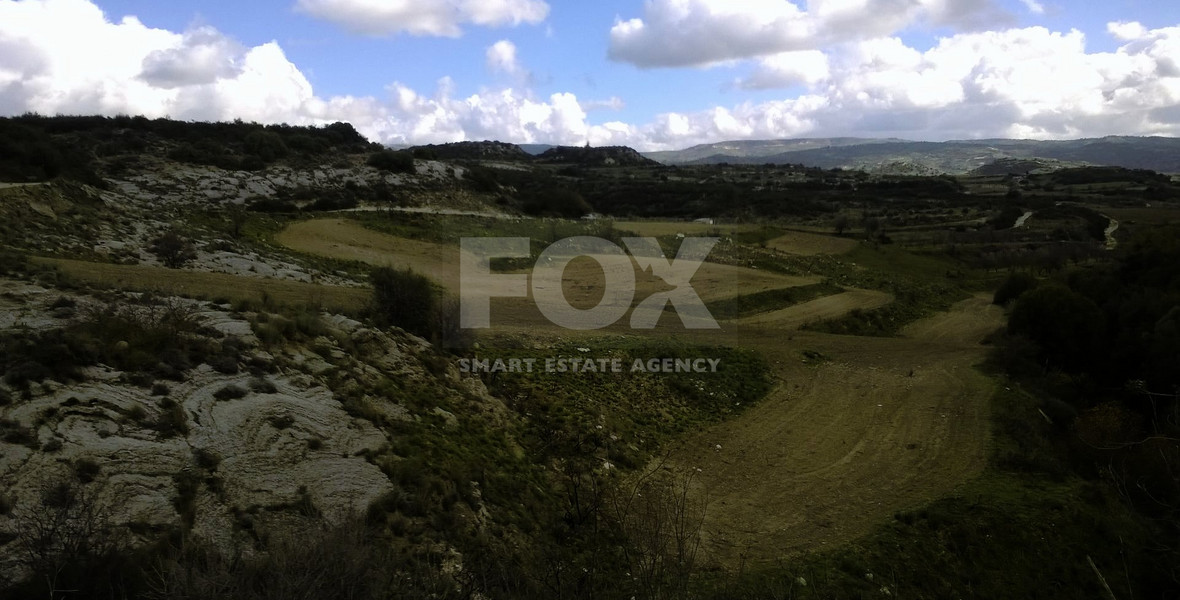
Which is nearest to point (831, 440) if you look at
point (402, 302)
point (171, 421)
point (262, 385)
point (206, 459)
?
point (402, 302)

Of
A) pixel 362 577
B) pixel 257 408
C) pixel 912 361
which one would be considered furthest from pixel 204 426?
pixel 912 361

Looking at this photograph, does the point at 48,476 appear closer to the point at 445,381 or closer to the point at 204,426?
the point at 204,426

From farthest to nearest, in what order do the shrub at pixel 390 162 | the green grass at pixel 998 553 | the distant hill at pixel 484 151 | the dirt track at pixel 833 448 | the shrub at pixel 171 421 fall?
the distant hill at pixel 484 151, the shrub at pixel 390 162, the dirt track at pixel 833 448, the green grass at pixel 998 553, the shrub at pixel 171 421

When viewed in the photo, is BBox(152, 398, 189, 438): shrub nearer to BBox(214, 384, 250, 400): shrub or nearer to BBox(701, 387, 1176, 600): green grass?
BBox(214, 384, 250, 400): shrub

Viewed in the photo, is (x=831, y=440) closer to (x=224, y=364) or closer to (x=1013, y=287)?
(x=224, y=364)

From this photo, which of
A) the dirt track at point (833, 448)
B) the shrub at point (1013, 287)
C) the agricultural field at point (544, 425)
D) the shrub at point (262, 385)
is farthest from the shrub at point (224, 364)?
the shrub at point (1013, 287)

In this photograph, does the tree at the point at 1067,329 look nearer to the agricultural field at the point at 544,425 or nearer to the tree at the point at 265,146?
Answer: the agricultural field at the point at 544,425

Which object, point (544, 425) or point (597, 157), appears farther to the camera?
point (597, 157)
